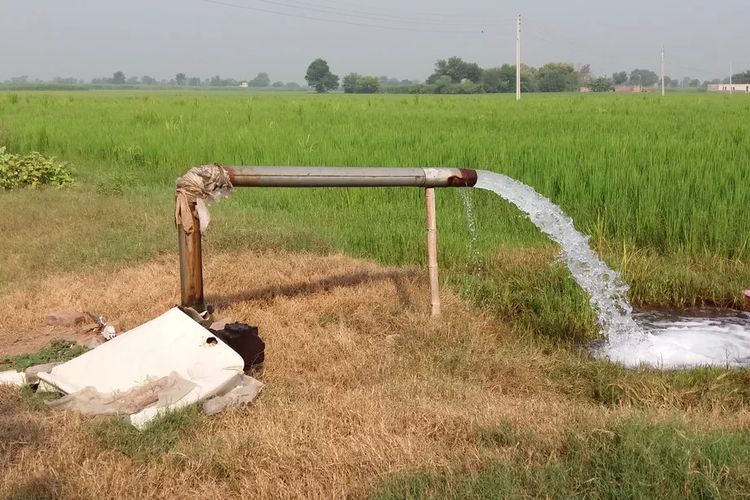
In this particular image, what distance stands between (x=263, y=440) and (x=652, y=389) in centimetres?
171

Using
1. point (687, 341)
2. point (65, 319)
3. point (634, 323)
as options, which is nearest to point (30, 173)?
point (65, 319)

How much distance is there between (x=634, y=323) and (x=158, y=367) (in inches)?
101

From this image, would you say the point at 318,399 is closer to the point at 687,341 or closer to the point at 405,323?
the point at 405,323

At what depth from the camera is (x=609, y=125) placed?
12.6 meters


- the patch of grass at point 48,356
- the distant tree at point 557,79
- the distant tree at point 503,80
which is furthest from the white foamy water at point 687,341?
the distant tree at point 557,79

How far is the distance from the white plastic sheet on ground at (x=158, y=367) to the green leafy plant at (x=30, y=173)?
5.46 m

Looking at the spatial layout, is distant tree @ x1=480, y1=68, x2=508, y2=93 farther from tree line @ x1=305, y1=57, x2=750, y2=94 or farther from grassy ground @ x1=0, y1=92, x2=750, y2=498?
grassy ground @ x1=0, y1=92, x2=750, y2=498

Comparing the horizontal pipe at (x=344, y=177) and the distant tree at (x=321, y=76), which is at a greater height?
the distant tree at (x=321, y=76)

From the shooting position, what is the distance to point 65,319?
3.99 meters

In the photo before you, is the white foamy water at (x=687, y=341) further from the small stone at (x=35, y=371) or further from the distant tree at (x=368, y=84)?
the distant tree at (x=368, y=84)

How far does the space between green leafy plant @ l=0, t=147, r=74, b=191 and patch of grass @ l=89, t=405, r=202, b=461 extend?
5979mm

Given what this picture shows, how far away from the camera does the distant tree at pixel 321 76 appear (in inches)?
3565

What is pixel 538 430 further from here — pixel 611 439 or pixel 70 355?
pixel 70 355

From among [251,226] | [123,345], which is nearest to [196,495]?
[123,345]
